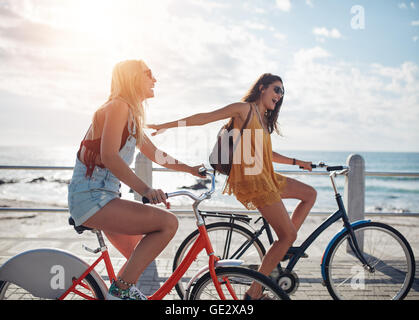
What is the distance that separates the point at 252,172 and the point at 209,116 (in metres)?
0.59

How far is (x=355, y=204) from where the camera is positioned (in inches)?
209

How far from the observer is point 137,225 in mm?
2170

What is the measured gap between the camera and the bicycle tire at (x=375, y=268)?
11.0ft

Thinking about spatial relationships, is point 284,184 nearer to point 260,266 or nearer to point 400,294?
point 260,266

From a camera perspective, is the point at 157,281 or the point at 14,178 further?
the point at 14,178

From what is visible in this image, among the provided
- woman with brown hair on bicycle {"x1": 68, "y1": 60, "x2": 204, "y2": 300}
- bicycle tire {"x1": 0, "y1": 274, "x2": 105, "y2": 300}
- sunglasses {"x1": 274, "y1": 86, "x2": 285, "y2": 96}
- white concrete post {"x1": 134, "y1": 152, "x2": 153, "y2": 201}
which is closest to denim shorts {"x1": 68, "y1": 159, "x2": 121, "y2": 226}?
woman with brown hair on bicycle {"x1": 68, "y1": 60, "x2": 204, "y2": 300}

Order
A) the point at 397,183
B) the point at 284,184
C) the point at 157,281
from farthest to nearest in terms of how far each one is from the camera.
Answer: the point at 397,183 → the point at 157,281 → the point at 284,184

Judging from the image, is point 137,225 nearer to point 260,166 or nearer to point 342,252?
point 260,166

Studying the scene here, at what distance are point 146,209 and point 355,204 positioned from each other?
13.3 feet

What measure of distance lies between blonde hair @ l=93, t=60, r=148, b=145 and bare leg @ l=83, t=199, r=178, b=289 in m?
0.50

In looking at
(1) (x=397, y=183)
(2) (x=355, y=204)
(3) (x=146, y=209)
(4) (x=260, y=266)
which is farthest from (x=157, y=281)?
(1) (x=397, y=183)

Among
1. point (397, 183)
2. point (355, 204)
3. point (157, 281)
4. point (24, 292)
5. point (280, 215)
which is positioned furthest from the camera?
point (397, 183)

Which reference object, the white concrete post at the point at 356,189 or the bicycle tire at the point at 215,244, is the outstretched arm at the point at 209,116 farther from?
the white concrete post at the point at 356,189

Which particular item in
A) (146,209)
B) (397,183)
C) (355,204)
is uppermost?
(146,209)
